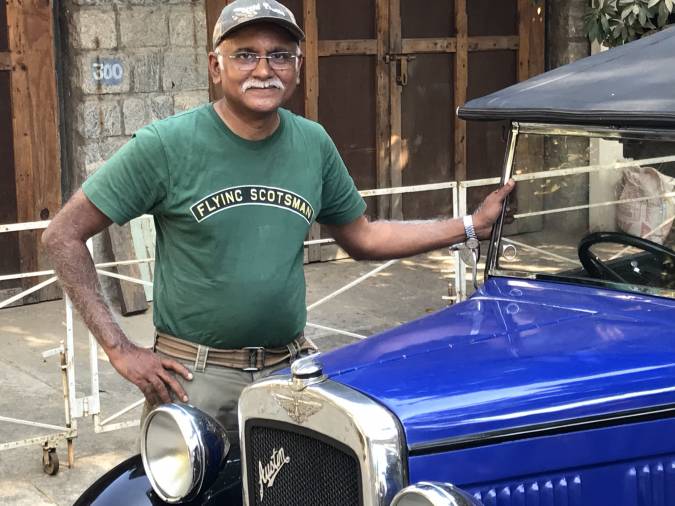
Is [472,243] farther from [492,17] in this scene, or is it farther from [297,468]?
[492,17]

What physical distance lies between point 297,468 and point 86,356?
439 cm

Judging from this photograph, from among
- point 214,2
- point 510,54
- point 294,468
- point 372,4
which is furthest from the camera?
point 510,54

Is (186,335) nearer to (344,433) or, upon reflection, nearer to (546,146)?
(344,433)

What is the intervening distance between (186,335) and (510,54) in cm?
718

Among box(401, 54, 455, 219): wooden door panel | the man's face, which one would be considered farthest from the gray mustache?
box(401, 54, 455, 219): wooden door panel

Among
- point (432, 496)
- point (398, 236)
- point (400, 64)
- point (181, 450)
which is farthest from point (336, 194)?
point (400, 64)

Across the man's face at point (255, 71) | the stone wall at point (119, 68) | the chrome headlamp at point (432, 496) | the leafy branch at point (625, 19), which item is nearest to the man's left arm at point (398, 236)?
the man's face at point (255, 71)

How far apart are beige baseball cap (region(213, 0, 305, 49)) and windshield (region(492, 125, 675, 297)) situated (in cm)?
96

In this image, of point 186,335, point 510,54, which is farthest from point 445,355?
→ point 510,54

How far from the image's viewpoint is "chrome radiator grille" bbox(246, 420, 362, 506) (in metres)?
3.07

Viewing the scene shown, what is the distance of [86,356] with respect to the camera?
291 inches

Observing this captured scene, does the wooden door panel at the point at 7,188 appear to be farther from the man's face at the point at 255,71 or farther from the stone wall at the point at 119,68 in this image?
the man's face at the point at 255,71

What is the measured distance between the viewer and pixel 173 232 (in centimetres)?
384

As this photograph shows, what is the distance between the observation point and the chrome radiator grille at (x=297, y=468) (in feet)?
10.1
